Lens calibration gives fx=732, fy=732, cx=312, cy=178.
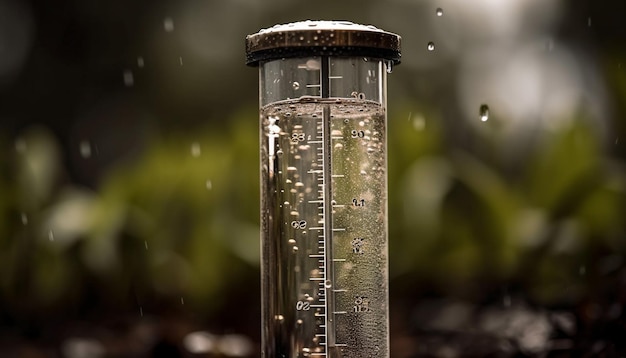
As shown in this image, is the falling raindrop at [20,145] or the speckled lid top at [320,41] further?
the falling raindrop at [20,145]

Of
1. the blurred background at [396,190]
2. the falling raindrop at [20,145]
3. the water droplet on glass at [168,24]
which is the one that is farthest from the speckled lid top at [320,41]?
the falling raindrop at [20,145]

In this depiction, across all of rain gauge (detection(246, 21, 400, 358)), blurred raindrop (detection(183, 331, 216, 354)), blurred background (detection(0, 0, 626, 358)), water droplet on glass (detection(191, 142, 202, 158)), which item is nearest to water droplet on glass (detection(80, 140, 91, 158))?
blurred background (detection(0, 0, 626, 358))

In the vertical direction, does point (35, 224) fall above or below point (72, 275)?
above

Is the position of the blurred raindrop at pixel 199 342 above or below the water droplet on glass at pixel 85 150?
below

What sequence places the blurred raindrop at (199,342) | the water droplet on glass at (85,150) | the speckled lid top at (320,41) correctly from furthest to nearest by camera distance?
the water droplet on glass at (85,150)
the blurred raindrop at (199,342)
the speckled lid top at (320,41)

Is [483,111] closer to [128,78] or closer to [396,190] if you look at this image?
[396,190]

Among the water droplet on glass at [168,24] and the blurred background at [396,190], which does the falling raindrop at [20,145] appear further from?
the water droplet on glass at [168,24]

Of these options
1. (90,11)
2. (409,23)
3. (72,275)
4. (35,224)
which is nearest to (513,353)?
(409,23)

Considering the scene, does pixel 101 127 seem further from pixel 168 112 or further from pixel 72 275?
pixel 72 275
